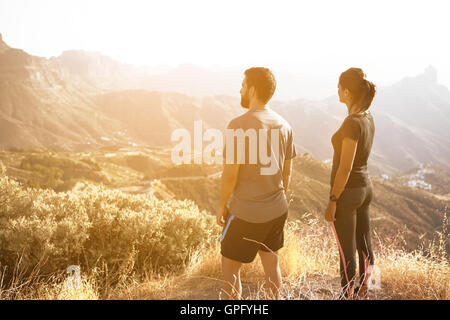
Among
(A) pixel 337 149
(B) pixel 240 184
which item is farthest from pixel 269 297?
(A) pixel 337 149

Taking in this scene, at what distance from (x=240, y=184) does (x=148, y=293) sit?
169 centimetres

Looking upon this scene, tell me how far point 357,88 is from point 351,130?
379 millimetres

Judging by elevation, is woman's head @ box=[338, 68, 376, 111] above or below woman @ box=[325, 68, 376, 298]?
above

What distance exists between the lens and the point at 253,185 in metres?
2.32

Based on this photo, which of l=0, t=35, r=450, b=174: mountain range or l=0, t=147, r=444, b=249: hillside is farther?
l=0, t=35, r=450, b=174: mountain range

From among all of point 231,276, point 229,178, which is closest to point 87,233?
point 231,276

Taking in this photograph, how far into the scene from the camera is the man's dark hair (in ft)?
7.73

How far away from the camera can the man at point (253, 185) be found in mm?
2260

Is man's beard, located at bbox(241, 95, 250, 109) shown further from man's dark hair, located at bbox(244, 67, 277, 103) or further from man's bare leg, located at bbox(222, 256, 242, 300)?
man's bare leg, located at bbox(222, 256, 242, 300)

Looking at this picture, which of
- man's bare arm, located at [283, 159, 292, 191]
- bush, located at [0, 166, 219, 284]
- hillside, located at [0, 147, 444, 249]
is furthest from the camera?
hillside, located at [0, 147, 444, 249]

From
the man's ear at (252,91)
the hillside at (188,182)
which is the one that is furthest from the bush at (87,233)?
the hillside at (188,182)

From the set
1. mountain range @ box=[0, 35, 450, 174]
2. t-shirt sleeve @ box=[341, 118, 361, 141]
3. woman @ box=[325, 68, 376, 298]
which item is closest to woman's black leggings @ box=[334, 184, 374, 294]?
woman @ box=[325, 68, 376, 298]

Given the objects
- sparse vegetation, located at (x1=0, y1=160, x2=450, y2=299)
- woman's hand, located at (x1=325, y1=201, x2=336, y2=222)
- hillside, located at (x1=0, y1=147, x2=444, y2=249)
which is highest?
woman's hand, located at (x1=325, y1=201, x2=336, y2=222)
